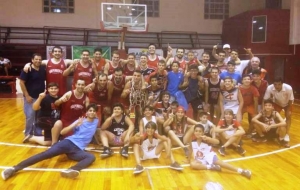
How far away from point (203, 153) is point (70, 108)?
2338mm

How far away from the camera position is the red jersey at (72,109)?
5180 millimetres

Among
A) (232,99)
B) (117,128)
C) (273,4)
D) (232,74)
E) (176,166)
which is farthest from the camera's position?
(273,4)

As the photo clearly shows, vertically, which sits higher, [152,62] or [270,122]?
[152,62]

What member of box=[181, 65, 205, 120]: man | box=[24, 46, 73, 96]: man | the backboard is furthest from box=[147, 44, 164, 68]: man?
the backboard

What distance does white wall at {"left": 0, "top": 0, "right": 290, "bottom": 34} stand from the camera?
15862 millimetres

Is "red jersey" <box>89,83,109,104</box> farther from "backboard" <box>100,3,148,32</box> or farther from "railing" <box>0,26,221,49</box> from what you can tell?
"railing" <box>0,26,221,49</box>

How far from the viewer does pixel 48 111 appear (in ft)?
17.5

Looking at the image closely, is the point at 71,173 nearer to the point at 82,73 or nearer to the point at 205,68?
the point at 82,73

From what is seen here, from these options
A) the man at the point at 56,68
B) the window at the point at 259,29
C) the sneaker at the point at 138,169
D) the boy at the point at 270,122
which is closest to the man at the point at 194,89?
the boy at the point at 270,122

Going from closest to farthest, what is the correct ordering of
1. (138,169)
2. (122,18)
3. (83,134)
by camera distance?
1. (138,169)
2. (83,134)
3. (122,18)

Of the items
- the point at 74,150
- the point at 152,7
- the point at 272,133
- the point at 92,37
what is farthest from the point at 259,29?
the point at 74,150

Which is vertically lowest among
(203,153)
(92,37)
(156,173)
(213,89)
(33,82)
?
(156,173)

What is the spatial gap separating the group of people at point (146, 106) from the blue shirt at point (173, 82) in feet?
0.06

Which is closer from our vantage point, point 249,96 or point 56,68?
point 56,68
